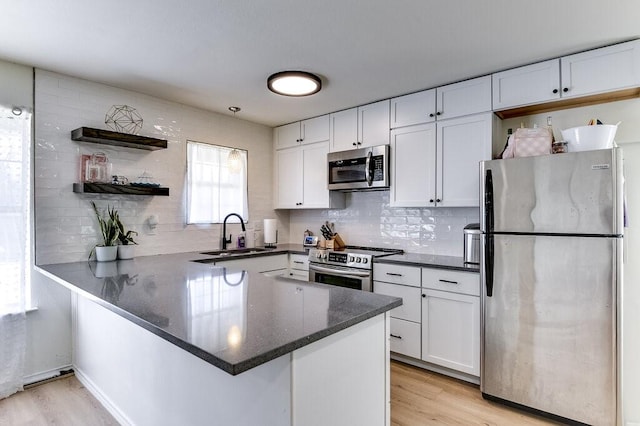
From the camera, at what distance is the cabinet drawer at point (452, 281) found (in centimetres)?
258

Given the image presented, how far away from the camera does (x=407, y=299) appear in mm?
2914

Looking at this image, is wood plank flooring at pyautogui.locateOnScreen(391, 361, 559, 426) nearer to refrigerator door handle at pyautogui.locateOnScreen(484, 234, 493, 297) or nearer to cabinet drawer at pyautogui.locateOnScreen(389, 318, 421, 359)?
cabinet drawer at pyautogui.locateOnScreen(389, 318, 421, 359)

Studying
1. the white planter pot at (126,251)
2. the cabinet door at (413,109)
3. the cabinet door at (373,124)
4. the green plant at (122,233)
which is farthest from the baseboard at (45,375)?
the cabinet door at (413,109)

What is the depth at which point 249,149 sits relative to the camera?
4.18 m

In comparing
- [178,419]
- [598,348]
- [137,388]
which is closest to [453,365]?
[598,348]

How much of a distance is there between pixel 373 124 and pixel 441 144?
2.48 feet

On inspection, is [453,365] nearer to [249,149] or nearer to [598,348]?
[598,348]

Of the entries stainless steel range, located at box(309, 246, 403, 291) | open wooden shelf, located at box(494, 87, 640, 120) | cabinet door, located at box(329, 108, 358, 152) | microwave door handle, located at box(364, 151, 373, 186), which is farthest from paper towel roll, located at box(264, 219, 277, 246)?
open wooden shelf, located at box(494, 87, 640, 120)

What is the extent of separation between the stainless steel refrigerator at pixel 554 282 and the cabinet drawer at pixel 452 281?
0.18m

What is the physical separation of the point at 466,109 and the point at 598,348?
6.21 feet

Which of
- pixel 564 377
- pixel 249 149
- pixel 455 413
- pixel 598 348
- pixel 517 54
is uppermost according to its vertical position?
pixel 517 54

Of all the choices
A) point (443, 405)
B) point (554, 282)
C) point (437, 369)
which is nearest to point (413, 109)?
point (554, 282)

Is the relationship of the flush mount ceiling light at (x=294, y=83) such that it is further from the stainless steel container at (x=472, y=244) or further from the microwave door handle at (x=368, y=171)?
the stainless steel container at (x=472, y=244)

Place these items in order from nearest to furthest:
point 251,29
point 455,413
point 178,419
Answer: point 178,419 < point 251,29 < point 455,413
